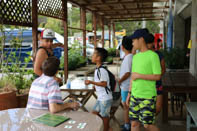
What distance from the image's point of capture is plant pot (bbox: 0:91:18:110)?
3.17 m

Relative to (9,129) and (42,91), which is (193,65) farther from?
(9,129)

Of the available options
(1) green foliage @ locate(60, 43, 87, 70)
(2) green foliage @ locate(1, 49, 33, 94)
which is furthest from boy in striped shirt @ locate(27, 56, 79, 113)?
(1) green foliage @ locate(60, 43, 87, 70)

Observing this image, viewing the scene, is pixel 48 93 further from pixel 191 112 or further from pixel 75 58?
pixel 75 58

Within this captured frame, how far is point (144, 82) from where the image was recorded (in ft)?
7.75

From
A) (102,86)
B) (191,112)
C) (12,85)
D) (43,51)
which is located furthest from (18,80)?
(191,112)

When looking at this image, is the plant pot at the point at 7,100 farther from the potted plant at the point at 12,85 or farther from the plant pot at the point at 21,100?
the plant pot at the point at 21,100

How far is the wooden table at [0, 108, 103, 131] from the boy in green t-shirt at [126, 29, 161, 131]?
0.75 m

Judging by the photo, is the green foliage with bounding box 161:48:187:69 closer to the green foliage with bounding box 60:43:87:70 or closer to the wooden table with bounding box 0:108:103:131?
the green foliage with bounding box 60:43:87:70

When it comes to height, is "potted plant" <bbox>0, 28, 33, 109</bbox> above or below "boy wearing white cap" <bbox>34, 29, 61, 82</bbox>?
below

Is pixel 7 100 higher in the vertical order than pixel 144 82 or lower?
lower

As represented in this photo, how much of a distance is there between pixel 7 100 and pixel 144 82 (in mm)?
2094

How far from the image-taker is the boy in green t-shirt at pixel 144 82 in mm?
2309

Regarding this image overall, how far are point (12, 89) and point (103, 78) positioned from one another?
65.3 inches

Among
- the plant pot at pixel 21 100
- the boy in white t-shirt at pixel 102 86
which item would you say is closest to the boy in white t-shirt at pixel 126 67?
the boy in white t-shirt at pixel 102 86
